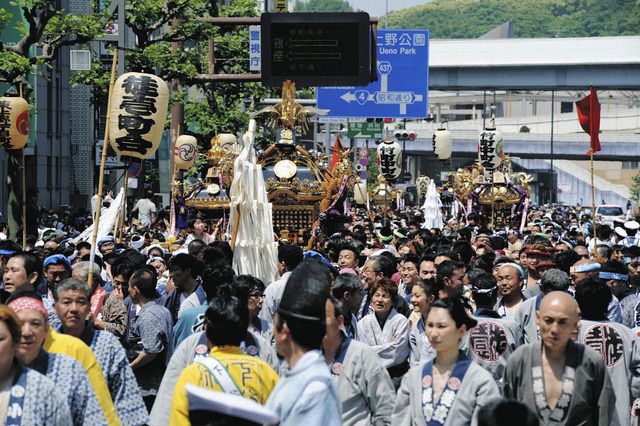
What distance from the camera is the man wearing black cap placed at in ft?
16.1

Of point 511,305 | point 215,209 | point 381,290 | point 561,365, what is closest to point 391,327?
point 381,290

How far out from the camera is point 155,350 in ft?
29.4

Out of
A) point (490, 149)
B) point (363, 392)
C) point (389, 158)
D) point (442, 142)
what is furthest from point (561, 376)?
point (442, 142)

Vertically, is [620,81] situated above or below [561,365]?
above

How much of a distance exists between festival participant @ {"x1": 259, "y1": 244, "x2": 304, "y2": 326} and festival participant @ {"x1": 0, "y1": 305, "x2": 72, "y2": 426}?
3.64m

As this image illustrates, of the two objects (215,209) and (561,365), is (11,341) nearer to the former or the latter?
(561,365)

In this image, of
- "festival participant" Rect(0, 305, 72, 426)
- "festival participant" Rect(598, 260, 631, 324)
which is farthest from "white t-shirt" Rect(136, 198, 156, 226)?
"festival participant" Rect(0, 305, 72, 426)

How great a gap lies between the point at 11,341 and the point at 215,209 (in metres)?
21.1

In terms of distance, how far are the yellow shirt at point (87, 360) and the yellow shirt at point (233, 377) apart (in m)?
0.69

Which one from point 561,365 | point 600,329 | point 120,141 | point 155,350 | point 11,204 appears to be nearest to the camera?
point 561,365

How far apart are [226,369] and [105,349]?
129cm

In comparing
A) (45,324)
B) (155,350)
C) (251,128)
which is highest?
(251,128)

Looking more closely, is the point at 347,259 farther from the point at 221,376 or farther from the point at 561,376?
the point at 221,376

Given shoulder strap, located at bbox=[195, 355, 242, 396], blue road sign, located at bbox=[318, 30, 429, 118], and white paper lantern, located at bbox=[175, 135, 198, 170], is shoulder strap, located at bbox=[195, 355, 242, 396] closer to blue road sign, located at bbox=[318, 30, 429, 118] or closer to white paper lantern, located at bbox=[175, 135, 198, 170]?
white paper lantern, located at bbox=[175, 135, 198, 170]
